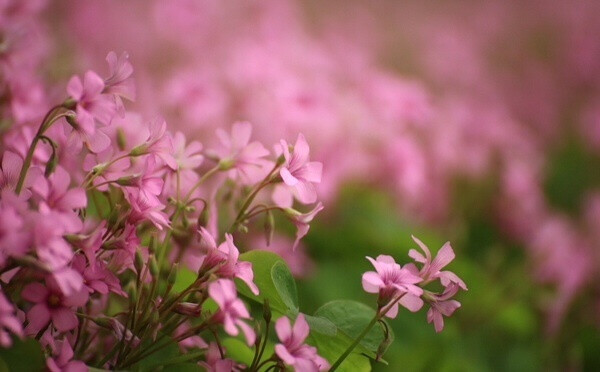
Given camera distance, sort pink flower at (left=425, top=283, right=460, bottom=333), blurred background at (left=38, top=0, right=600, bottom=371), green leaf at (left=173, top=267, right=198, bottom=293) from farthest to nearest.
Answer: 1. blurred background at (left=38, top=0, right=600, bottom=371)
2. green leaf at (left=173, top=267, right=198, bottom=293)
3. pink flower at (left=425, top=283, right=460, bottom=333)

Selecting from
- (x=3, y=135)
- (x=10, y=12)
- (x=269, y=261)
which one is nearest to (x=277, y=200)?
(x=269, y=261)

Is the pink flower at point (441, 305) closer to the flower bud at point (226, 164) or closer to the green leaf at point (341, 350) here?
the green leaf at point (341, 350)

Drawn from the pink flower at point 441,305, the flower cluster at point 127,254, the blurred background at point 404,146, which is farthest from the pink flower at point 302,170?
the blurred background at point 404,146

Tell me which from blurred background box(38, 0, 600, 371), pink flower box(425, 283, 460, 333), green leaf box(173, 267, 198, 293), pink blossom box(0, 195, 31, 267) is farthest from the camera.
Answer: blurred background box(38, 0, 600, 371)

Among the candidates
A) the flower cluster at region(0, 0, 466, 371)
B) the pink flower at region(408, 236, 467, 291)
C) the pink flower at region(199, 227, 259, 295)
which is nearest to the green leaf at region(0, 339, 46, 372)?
the flower cluster at region(0, 0, 466, 371)

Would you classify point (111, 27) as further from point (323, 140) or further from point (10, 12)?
point (10, 12)

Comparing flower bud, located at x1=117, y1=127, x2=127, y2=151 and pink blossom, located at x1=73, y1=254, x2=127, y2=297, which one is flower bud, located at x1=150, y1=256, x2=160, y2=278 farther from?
flower bud, located at x1=117, y1=127, x2=127, y2=151

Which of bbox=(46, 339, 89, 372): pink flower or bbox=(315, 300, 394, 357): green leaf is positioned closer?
bbox=(46, 339, 89, 372): pink flower
